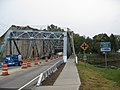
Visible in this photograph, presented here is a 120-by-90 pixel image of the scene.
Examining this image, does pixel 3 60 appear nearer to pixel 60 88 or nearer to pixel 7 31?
pixel 7 31

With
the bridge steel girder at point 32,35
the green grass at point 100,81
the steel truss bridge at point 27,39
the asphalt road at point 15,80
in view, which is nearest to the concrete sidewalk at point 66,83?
the green grass at point 100,81

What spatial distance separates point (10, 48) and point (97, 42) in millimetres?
66430

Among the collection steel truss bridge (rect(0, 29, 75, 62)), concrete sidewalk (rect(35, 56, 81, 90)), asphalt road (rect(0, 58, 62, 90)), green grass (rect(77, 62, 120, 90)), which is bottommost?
asphalt road (rect(0, 58, 62, 90))

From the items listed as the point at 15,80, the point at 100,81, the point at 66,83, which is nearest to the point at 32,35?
the point at 15,80

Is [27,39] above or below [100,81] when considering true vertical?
above

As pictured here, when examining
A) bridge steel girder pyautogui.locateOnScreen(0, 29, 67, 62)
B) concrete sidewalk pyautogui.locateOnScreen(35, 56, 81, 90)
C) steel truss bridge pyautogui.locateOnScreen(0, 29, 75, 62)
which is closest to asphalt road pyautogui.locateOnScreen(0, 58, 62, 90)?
concrete sidewalk pyautogui.locateOnScreen(35, 56, 81, 90)

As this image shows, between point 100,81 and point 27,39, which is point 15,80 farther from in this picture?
point 27,39

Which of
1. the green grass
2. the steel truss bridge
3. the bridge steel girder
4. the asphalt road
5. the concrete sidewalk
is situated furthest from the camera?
the bridge steel girder

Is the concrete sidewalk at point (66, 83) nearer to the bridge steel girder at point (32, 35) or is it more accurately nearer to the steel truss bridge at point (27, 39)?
the steel truss bridge at point (27, 39)

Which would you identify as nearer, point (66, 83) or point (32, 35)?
point (66, 83)

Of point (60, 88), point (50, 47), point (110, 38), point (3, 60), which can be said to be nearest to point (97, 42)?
point (110, 38)

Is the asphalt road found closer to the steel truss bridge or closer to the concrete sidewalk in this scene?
the concrete sidewalk

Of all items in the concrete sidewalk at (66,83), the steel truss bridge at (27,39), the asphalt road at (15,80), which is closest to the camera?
the concrete sidewalk at (66,83)

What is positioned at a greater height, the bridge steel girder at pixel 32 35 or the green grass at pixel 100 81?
the bridge steel girder at pixel 32 35
